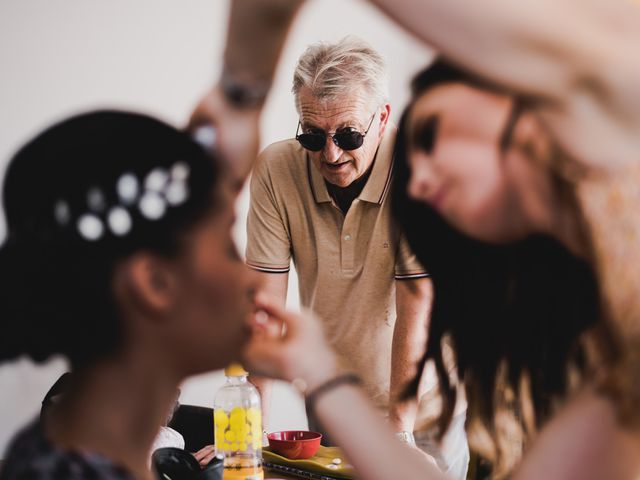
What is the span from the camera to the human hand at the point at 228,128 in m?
1.08

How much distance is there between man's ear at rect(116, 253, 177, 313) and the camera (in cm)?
96

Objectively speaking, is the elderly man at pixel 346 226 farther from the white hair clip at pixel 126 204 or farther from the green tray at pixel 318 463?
the white hair clip at pixel 126 204

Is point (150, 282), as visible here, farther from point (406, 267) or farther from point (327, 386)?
point (406, 267)

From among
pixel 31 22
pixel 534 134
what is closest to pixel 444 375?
pixel 534 134

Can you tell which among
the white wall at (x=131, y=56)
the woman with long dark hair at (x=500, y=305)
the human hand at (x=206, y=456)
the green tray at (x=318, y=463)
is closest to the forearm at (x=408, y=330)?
the green tray at (x=318, y=463)

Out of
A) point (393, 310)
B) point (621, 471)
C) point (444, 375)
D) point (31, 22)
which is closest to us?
point (621, 471)

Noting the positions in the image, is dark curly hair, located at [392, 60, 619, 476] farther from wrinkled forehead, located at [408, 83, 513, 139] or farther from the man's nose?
the man's nose

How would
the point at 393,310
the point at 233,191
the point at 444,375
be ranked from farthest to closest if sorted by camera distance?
the point at 393,310 < the point at 444,375 < the point at 233,191

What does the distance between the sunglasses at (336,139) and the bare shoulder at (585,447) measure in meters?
1.38

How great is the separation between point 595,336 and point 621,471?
164 millimetres

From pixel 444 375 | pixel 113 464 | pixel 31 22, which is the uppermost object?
pixel 31 22

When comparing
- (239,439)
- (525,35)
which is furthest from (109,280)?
(239,439)

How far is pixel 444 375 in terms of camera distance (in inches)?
56.4

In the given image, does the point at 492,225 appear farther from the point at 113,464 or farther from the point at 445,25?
the point at 113,464
